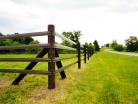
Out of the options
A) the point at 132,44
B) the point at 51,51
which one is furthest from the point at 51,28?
the point at 132,44

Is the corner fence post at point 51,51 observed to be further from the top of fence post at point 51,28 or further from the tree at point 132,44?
the tree at point 132,44

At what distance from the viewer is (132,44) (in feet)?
397

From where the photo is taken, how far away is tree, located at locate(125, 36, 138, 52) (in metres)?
118

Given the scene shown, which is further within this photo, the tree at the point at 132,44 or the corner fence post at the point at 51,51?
the tree at the point at 132,44

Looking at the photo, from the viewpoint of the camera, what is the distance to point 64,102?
4434 millimetres

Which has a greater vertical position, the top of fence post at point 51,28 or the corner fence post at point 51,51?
the top of fence post at point 51,28

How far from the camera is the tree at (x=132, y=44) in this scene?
386ft

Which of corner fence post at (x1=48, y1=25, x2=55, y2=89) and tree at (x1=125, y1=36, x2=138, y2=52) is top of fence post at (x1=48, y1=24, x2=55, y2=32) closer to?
corner fence post at (x1=48, y1=25, x2=55, y2=89)

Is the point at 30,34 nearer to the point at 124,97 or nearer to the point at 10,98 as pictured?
the point at 10,98

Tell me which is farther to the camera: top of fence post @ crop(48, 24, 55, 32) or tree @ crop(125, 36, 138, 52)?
tree @ crop(125, 36, 138, 52)

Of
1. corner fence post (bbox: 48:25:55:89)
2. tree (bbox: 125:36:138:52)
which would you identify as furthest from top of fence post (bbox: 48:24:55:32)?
tree (bbox: 125:36:138:52)

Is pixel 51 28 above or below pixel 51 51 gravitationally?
above

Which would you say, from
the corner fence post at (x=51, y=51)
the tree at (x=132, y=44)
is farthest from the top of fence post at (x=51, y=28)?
the tree at (x=132, y=44)

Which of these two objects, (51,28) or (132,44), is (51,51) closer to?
(51,28)
